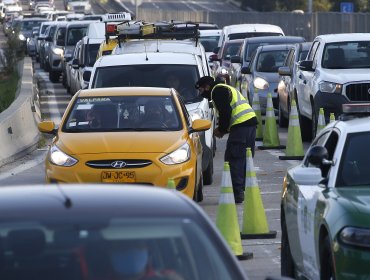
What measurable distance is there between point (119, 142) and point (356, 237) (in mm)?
6826

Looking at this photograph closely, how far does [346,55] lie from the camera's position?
907 inches

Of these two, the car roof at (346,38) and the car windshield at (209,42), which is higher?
the car roof at (346,38)

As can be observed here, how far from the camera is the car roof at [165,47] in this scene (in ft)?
72.0

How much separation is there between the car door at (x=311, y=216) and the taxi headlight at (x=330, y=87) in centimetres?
1185

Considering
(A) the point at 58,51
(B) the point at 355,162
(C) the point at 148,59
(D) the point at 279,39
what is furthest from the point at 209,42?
(B) the point at 355,162

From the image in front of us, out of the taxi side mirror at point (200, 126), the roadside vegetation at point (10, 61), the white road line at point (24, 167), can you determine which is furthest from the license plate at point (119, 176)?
the roadside vegetation at point (10, 61)

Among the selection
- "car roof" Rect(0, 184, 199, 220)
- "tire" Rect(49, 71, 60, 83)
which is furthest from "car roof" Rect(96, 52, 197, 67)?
"tire" Rect(49, 71, 60, 83)

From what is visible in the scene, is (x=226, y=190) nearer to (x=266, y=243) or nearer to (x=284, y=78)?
(x=266, y=243)

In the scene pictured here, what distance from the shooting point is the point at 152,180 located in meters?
14.6

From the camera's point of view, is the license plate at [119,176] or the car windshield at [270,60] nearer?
the license plate at [119,176]

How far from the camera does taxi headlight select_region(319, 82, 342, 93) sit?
72.5 ft

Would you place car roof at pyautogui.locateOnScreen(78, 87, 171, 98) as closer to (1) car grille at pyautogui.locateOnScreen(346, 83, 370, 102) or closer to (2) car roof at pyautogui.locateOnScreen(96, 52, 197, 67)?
(2) car roof at pyautogui.locateOnScreen(96, 52, 197, 67)

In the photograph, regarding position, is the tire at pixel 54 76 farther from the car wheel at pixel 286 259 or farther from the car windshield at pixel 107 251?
the car windshield at pixel 107 251

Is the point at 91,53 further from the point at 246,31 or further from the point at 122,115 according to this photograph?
the point at 122,115
